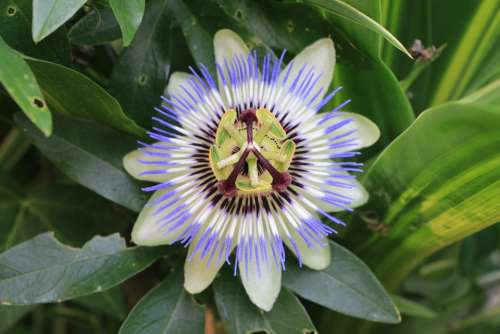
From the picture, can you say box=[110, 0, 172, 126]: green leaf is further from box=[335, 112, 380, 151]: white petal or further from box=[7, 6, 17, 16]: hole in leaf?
box=[335, 112, 380, 151]: white petal

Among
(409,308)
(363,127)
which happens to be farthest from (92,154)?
(409,308)

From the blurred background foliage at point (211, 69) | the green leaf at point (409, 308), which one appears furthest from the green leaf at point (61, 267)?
the green leaf at point (409, 308)

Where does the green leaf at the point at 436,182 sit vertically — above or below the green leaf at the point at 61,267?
above

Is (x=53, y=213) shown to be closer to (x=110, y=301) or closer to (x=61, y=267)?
(x=110, y=301)

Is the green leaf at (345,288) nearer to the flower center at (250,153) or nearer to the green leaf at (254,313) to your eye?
the green leaf at (254,313)

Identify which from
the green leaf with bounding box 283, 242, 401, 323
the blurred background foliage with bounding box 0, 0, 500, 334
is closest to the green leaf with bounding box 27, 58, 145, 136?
the blurred background foliage with bounding box 0, 0, 500, 334

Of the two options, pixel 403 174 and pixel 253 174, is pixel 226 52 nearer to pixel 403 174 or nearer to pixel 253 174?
pixel 253 174

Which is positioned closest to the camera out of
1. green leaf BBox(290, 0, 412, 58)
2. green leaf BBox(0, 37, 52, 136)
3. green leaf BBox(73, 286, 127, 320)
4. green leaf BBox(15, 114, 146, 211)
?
green leaf BBox(0, 37, 52, 136)
